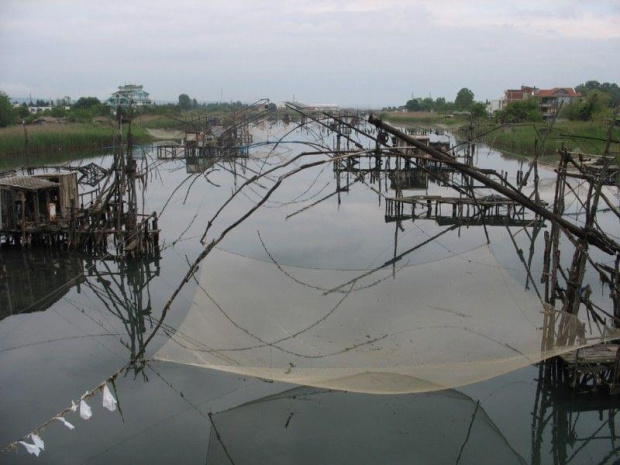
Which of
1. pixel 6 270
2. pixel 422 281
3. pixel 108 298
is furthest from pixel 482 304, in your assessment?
pixel 6 270

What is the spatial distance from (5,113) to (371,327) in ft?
97.9

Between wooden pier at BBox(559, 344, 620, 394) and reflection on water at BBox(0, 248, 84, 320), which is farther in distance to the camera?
reflection on water at BBox(0, 248, 84, 320)

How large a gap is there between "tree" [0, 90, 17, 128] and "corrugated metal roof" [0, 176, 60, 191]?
2069 centimetres

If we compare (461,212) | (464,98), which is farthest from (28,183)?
(464,98)

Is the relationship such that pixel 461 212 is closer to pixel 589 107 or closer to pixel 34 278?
pixel 34 278

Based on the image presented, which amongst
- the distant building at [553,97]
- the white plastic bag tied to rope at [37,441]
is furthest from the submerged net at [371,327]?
the distant building at [553,97]

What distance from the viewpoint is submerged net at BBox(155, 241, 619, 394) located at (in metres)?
4.27

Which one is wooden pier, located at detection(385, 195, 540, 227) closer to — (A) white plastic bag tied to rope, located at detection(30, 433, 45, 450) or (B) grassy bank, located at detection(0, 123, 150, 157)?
(A) white plastic bag tied to rope, located at detection(30, 433, 45, 450)

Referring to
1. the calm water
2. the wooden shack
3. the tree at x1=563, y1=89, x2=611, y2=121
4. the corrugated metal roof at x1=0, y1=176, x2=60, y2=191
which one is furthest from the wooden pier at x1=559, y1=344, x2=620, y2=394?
the tree at x1=563, y1=89, x2=611, y2=121

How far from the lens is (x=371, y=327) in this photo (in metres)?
5.02

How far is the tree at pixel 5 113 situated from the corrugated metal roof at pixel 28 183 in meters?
20.7

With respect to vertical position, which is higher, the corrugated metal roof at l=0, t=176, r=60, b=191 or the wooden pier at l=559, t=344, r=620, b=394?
the corrugated metal roof at l=0, t=176, r=60, b=191

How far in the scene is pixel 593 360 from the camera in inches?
203

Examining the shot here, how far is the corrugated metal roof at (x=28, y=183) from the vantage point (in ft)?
33.3
